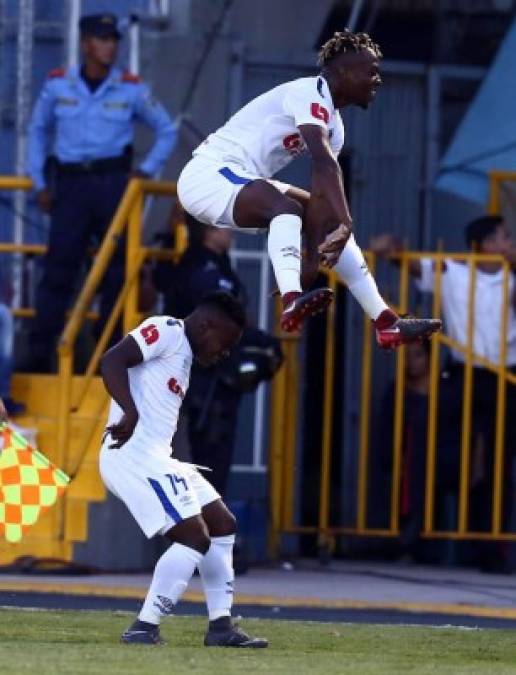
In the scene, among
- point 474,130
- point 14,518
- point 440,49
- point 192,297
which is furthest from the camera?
point 440,49

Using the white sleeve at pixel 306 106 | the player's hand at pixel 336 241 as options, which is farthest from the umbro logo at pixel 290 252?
the white sleeve at pixel 306 106

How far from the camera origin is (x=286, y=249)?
11.0 meters

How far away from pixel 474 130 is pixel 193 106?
6.62 feet

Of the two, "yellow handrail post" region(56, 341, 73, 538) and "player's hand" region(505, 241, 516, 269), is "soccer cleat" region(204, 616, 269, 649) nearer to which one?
"yellow handrail post" region(56, 341, 73, 538)

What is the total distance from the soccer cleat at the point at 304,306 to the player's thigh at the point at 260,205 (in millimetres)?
486

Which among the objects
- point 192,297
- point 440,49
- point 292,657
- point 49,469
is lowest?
point 292,657

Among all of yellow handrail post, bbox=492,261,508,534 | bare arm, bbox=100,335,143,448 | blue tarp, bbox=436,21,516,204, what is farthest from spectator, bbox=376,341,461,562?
bare arm, bbox=100,335,143,448

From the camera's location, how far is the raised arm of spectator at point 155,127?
15586mm

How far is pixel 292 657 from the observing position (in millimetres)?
10594

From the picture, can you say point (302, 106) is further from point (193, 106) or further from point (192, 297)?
point (193, 106)

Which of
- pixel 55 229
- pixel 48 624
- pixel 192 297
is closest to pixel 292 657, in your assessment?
pixel 48 624

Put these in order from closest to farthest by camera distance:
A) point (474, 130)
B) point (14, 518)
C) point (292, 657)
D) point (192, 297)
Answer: point (292, 657) < point (14, 518) < point (192, 297) < point (474, 130)

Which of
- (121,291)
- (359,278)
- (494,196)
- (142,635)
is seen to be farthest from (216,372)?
(142,635)

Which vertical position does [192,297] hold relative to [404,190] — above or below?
below
